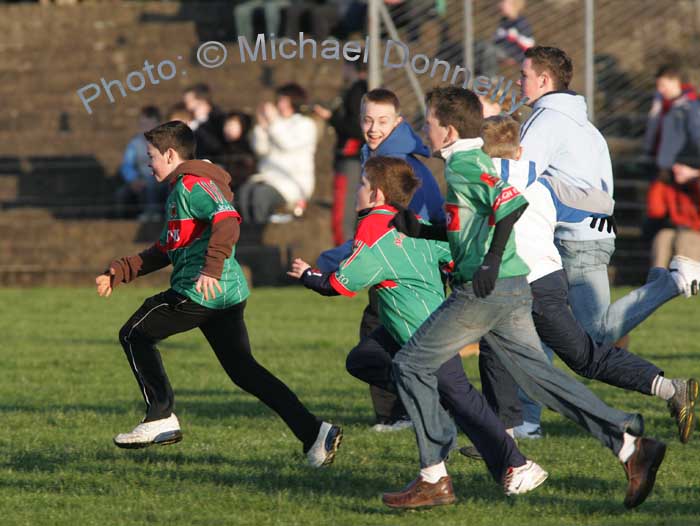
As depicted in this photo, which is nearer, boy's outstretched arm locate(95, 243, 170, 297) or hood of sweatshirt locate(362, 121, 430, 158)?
boy's outstretched arm locate(95, 243, 170, 297)

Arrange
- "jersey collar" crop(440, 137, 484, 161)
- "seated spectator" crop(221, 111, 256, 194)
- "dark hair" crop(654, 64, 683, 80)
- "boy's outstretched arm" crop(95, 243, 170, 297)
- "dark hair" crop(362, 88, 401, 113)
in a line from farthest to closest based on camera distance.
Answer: "seated spectator" crop(221, 111, 256, 194) → "dark hair" crop(654, 64, 683, 80) → "dark hair" crop(362, 88, 401, 113) → "boy's outstretched arm" crop(95, 243, 170, 297) → "jersey collar" crop(440, 137, 484, 161)

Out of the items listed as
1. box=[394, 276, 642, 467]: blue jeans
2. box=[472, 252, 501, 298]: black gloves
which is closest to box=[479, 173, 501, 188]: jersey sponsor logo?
box=[472, 252, 501, 298]: black gloves

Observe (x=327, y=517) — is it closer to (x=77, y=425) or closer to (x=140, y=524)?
(x=140, y=524)

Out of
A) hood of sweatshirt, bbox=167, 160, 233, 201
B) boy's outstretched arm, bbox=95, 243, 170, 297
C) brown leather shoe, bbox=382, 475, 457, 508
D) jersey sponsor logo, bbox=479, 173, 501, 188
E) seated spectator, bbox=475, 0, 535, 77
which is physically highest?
seated spectator, bbox=475, 0, 535, 77

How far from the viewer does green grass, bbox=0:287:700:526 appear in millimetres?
6586

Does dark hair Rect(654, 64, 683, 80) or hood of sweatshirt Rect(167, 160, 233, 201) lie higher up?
dark hair Rect(654, 64, 683, 80)

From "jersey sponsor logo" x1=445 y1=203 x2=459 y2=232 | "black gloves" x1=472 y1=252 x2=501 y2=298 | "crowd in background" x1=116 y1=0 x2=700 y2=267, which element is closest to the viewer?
"black gloves" x1=472 y1=252 x2=501 y2=298

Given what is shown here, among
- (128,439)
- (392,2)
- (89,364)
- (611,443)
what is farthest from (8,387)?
(392,2)

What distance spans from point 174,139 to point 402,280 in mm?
1422

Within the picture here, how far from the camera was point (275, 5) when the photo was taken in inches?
840

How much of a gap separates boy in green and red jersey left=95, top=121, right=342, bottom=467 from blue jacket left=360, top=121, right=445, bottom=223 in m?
1.16

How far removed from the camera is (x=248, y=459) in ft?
25.9

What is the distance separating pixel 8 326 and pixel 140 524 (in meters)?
8.59

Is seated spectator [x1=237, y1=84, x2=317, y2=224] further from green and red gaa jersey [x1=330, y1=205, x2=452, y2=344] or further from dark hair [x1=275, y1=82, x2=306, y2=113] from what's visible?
green and red gaa jersey [x1=330, y1=205, x2=452, y2=344]
